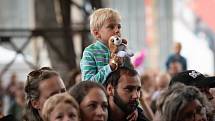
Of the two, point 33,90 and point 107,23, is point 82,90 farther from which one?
point 107,23

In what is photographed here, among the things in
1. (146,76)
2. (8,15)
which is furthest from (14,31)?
(8,15)

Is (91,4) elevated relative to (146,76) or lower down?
elevated

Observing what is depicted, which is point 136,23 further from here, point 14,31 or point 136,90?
point 136,90

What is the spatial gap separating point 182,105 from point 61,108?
0.72 metres

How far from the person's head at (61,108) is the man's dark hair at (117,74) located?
59 cm

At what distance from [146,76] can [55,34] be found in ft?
7.60

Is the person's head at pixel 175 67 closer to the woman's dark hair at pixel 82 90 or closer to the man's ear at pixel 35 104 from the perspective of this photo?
the man's ear at pixel 35 104

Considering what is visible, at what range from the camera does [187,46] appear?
26953 millimetres

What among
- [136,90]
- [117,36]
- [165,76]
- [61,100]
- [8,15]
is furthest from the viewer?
[8,15]

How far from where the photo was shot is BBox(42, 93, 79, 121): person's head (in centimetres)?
444

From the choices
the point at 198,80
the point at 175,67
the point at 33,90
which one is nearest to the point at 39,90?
the point at 33,90

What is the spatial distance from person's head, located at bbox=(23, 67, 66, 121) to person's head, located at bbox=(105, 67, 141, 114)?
0.34 m

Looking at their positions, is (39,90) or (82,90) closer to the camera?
(82,90)

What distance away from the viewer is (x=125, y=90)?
504 cm
